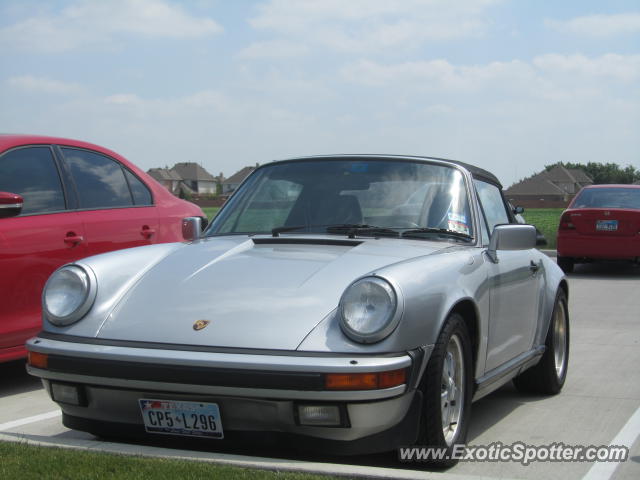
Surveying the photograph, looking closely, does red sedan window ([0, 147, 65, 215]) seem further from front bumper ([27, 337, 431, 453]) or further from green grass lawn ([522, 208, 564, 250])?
green grass lawn ([522, 208, 564, 250])

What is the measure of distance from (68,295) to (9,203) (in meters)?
1.65

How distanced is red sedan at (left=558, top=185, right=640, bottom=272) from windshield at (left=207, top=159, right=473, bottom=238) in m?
10.4

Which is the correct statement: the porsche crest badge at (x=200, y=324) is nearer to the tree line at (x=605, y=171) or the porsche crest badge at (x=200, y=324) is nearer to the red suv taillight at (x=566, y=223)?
the red suv taillight at (x=566, y=223)

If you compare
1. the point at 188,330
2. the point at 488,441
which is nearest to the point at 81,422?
the point at 188,330

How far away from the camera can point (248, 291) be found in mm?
4113

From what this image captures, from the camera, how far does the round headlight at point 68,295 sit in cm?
423

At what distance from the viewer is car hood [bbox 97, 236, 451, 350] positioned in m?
3.87

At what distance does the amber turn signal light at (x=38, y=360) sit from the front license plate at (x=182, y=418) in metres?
0.50

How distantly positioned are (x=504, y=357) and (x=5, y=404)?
3005mm

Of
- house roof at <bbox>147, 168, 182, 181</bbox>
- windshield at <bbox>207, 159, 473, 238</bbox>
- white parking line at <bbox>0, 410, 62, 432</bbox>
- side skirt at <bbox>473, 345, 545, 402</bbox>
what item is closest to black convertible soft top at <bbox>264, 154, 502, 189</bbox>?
windshield at <bbox>207, 159, 473, 238</bbox>

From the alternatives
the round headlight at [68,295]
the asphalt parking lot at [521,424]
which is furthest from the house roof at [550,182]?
the round headlight at [68,295]

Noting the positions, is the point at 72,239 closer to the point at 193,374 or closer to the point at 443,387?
the point at 193,374

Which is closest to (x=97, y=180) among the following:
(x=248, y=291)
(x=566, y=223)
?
(x=248, y=291)

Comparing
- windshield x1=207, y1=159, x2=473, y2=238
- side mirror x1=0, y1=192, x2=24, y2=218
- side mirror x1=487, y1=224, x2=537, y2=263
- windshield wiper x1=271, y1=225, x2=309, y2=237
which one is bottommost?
side mirror x1=487, y1=224, x2=537, y2=263
